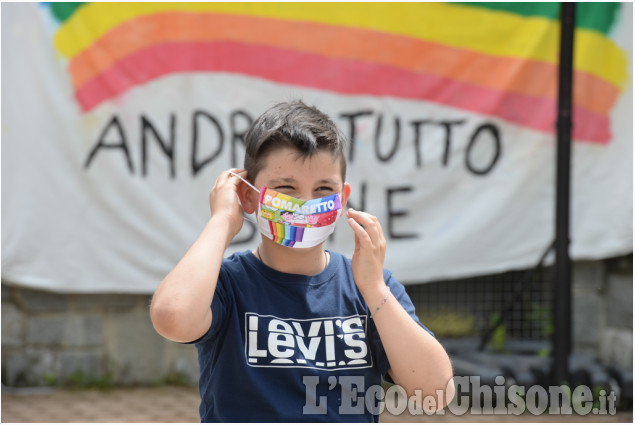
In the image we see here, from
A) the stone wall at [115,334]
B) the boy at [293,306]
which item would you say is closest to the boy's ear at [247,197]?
the boy at [293,306]

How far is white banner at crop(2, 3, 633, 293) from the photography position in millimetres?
4270

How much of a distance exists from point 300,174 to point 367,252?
232 millimetres

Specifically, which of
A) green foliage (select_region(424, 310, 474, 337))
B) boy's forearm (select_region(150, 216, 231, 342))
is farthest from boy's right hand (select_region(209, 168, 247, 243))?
green foliage (select_region(424, 310, 474, 337))

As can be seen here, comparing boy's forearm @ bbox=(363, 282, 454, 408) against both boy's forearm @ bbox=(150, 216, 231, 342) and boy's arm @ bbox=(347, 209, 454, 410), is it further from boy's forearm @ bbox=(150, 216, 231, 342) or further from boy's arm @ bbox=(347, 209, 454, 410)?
boy's forearm @ bbox=(150, 216, 231, 342)

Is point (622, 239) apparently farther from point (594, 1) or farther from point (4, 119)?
point (4, 119)

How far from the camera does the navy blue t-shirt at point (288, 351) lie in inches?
59.3

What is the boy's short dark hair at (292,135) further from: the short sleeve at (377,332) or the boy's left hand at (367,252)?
the short sleeve at (377,332)

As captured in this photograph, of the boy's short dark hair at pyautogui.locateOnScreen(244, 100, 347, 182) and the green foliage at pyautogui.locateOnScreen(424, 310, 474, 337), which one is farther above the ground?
the boy's short dark hair at pyautogui.locateOnScreen(244, 100, 347, 182)

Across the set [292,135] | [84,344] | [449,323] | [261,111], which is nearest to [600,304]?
[449,323]

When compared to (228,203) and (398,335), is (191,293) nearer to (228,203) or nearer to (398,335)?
(228,203)

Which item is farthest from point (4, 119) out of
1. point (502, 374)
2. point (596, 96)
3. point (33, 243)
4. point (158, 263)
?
point (596, 96)

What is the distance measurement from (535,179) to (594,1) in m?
1.13

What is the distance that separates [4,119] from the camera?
4199mm

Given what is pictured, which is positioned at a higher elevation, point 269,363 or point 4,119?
point 4,119
